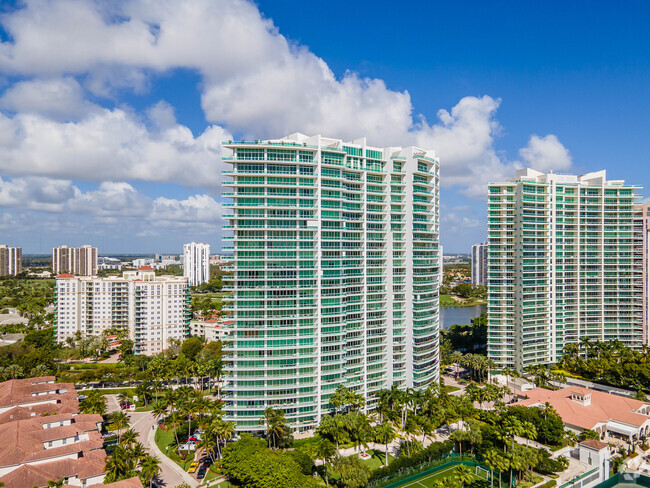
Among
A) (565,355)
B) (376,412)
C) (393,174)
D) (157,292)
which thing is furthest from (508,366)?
(157,292)

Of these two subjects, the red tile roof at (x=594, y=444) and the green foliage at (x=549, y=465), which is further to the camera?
the red tile roof at (x=594, y=444)

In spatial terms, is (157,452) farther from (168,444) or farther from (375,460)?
(375,460)

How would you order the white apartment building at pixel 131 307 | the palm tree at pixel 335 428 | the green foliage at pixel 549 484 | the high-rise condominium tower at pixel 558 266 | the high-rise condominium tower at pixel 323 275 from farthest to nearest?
the white apartment building at pixel 131 307, the high-rise condominium tower at pixel 558 266, the high-rise condominium tower at pixel 323 275, the palm tree at pixel 335 428, the green foliage at pixel 549 484

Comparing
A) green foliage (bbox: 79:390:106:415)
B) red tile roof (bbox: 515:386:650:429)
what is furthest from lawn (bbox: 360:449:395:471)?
green foliage (bbox: 79:390:106:415)

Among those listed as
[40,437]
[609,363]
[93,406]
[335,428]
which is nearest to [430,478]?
[335,428]

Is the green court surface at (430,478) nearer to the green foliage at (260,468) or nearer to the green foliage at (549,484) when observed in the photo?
the green foliage at (549,484)

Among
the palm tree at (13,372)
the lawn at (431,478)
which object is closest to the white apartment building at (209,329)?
the palm tree at (13,372)

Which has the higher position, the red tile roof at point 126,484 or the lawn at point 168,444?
the red tile roof at point 126,484

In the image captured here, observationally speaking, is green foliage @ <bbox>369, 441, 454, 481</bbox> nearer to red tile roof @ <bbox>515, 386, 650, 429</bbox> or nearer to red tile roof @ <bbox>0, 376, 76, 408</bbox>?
red tile roof @ <bbox>515, 386, 650, 429</bbox>
